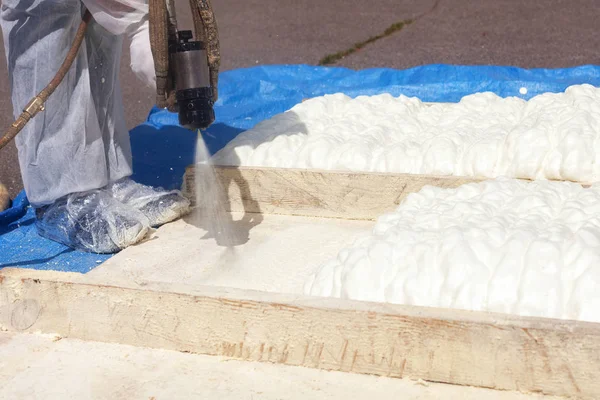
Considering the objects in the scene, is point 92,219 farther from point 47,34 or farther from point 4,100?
point 4,100

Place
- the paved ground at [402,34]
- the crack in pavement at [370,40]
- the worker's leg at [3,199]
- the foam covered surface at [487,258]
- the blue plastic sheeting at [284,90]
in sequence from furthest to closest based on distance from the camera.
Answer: the crack in pavement at [370,40]
the paved ground at [402,34]
the blue plastic sheeting at [284,90]
the worker's leg at [3,199]
the foam covered surface at [487,258]

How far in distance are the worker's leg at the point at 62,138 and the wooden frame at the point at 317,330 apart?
0.83m

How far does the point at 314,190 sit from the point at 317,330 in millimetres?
1222

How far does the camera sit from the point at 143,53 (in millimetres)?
2797

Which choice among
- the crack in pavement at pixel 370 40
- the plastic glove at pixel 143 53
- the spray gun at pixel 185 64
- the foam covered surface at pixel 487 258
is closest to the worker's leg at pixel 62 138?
the plastic glove at pixel 143 53

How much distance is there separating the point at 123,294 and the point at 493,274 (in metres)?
0.97

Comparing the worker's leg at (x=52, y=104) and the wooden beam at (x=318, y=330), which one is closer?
the wooden beam at (x=318, y=330)

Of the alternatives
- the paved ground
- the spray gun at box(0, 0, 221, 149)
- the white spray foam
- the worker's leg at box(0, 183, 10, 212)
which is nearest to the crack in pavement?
the paved ground

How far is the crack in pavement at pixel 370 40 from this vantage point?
7004mm

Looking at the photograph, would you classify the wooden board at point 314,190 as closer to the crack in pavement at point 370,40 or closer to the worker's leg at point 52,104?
the worker's leg at point 52,104

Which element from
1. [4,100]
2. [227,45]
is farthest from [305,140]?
[227,45]

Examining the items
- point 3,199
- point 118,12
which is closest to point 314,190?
point 118,12

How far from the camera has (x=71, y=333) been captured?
216 centimetres

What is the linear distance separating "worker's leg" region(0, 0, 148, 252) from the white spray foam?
1.70 feet
